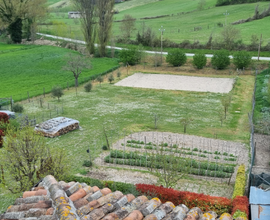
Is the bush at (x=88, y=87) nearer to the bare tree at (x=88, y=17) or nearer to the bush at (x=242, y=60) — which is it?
the bush at (x=242, y=60)

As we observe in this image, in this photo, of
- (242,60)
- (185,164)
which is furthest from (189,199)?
(242,60)

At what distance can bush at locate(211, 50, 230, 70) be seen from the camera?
51062mm

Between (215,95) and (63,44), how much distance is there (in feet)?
153

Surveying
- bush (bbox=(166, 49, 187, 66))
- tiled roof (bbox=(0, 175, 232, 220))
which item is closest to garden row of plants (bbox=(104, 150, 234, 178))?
tiled roof (bbox=(0, 175, 232, 220))

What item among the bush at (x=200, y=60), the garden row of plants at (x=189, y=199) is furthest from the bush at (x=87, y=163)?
the bush at (x=200, y=60)

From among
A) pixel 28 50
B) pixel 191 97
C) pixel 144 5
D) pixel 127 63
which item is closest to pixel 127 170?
pixel 191 97

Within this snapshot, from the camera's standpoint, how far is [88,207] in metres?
9.88

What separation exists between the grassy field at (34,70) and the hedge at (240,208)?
30.2 metres

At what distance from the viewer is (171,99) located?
38219 millimetres

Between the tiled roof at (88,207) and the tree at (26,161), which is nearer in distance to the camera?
the tiled roof at (88,207)

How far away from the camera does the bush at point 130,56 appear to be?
55825 mm

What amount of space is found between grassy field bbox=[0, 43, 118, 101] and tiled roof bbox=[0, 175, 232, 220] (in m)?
29.8

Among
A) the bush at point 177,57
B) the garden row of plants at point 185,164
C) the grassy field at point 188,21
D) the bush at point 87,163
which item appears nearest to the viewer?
the garden row of plants at point 185,164

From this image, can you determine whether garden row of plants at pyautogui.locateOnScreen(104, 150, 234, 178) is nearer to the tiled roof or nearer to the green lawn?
the green lawn
